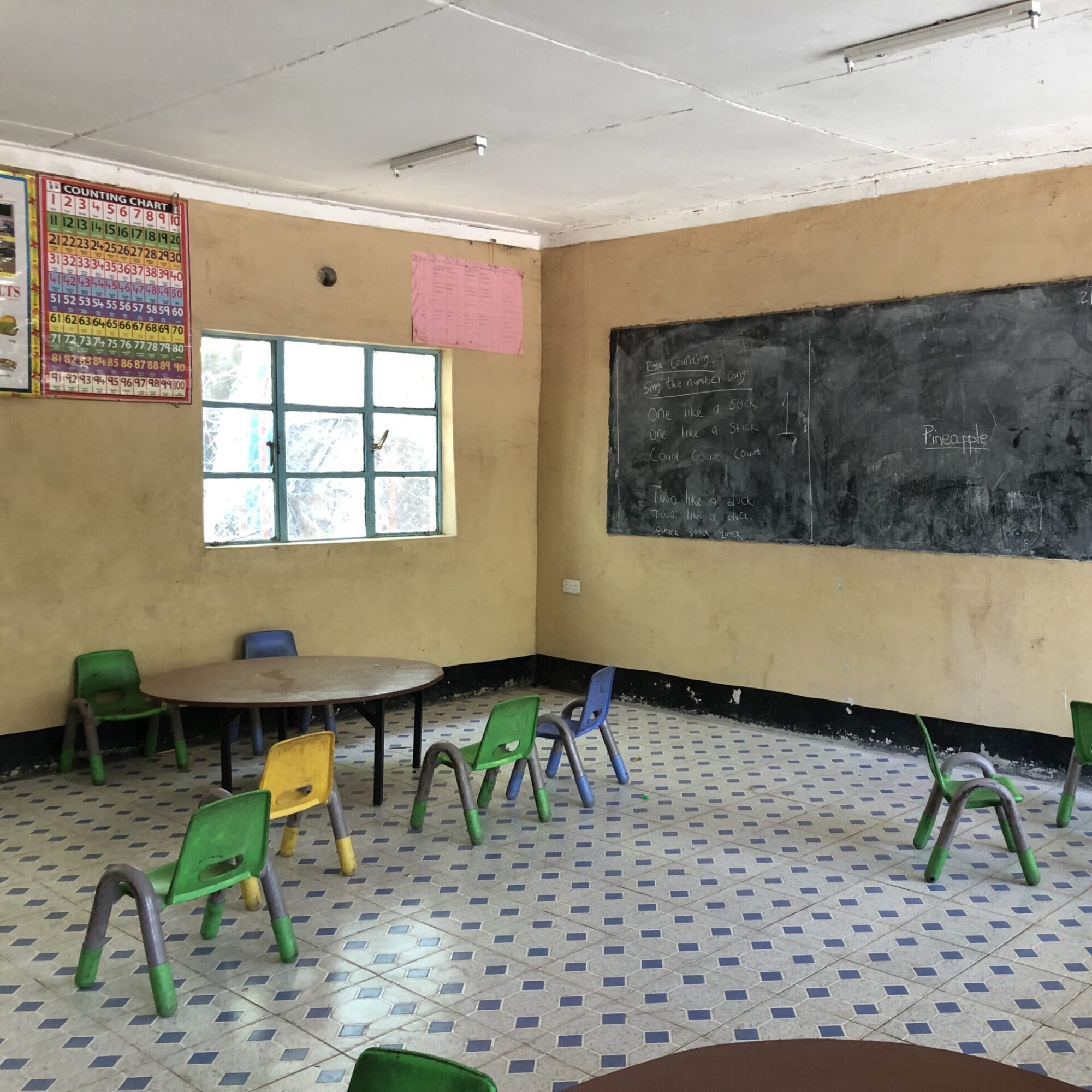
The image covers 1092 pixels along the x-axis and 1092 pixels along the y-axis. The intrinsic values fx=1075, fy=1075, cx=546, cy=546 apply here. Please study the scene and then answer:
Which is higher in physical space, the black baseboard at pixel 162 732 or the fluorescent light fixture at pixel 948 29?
the fluorescent light fixture at pixel 948 29

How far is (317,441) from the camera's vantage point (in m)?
6.86

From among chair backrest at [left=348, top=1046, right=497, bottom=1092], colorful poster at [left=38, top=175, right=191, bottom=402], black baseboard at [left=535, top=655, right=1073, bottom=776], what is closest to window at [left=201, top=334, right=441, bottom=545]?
colorful poster at [left=38, top=175, right=191, bottom=402]

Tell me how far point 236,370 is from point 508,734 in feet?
9.99

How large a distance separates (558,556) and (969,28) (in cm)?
481

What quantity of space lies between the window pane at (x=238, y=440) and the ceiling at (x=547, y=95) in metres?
1.33

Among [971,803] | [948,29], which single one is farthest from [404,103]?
[971,803]

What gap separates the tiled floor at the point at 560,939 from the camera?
3.08m

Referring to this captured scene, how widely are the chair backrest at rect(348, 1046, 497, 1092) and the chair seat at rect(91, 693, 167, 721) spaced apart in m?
4.45

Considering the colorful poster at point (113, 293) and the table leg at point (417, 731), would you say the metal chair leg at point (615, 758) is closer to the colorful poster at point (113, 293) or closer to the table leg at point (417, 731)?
the table leg at point (417, 731)

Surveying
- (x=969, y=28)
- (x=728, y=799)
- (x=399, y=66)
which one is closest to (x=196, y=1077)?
(x=728, y=799)

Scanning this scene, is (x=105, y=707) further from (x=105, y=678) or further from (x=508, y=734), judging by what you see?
(x=508, y=734)

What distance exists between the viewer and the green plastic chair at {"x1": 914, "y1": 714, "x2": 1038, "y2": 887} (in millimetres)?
4297

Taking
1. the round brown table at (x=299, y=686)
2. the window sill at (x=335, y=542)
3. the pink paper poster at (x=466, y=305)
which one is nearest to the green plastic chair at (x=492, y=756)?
the round brown table at (x=299, y=686)

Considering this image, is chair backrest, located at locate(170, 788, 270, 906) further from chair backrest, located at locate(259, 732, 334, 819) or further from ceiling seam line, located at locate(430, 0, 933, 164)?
ceiling seam line, located at locate(430, 0, 933, 164)
